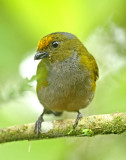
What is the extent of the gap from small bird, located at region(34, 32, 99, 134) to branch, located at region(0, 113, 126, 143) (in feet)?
0.65

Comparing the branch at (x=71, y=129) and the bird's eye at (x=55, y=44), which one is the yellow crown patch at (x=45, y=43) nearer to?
the bird's eye at (x=55, y=44)

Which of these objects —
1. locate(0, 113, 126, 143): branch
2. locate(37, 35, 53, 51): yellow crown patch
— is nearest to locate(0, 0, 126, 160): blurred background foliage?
locate(0, 113, 126, 143): branch

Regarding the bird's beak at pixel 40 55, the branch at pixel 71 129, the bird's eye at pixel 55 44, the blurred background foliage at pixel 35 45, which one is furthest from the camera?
the bird's eye at pixel 55 44

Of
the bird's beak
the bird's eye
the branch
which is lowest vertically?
the branch

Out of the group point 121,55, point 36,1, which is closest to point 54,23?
point 36,1

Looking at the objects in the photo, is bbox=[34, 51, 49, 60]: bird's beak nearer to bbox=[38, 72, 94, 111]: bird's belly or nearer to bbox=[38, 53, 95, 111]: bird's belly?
bbox=[38, 53, 95, 111]: bird's belly

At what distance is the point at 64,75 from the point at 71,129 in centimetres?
81

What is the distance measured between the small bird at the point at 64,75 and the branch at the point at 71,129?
0.20 meters

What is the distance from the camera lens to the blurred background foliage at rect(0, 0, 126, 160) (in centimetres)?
185

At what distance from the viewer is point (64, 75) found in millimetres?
3715

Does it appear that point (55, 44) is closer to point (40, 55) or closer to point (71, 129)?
point (40, 55)

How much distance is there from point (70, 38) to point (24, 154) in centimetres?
190

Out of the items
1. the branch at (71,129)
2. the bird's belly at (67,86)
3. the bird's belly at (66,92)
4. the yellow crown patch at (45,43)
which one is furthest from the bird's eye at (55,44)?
the branch at (71,129)

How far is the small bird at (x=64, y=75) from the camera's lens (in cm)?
368
